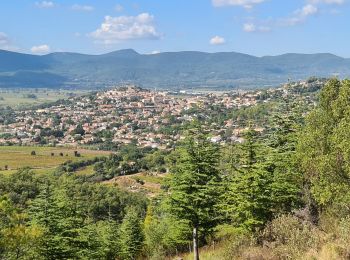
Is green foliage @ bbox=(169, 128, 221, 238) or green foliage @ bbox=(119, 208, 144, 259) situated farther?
green foliage @ bbox=(119, 208, 144, 259)

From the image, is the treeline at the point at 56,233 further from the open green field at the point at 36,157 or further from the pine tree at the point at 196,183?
the open green field at the point at 36,157

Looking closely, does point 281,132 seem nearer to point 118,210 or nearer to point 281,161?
point 281,161

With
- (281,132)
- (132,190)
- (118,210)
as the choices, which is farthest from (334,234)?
(132,190)

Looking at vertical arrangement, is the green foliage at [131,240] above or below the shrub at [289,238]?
below

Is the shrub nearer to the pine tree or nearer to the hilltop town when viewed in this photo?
the pine tree

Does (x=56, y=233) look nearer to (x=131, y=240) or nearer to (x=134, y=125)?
(x=131, y=240)

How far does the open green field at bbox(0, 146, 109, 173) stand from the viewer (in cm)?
9781

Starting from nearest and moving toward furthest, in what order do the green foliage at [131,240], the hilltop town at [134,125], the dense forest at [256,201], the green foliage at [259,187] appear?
the dense forest at [256,201] → the green foliage at [259,187] → the green foliage at [131,240] → the hilltop town at [134,125]

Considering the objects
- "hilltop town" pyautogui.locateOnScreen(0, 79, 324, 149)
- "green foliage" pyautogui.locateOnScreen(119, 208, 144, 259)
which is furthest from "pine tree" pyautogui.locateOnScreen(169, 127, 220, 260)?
"hilltop town" pyautogui.locateOnScreen(0, 79, 324, 149)

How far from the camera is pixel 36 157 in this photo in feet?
360

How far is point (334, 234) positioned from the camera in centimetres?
1285

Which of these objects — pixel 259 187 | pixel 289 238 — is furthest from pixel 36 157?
pixel 289 238

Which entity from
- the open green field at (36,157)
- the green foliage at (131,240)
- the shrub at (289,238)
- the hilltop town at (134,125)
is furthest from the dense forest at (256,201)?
the hilltop town at (134,125)

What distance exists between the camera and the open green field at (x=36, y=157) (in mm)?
97812
